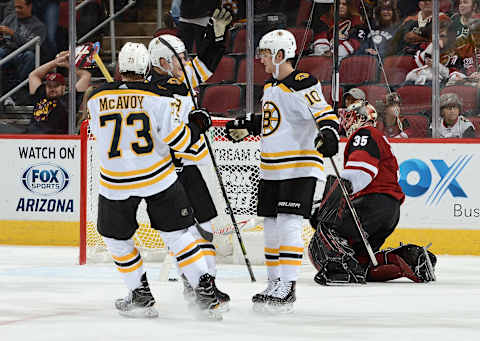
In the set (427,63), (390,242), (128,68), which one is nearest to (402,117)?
(427,63)

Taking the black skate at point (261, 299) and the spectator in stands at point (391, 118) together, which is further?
Result: the spectator in stands at point (391, 118)

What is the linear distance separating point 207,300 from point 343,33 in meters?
4.29

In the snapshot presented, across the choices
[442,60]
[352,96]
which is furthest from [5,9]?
[442,60]

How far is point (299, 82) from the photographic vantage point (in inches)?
163

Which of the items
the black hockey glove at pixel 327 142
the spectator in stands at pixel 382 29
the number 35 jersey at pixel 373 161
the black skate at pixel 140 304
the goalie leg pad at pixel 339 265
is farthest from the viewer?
the spectator in stands at pixel 382 29

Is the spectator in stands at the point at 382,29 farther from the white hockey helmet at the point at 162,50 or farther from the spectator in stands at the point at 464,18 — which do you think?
the white hockey helmet at the point at 162,50

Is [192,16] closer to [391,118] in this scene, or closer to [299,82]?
[391,118]

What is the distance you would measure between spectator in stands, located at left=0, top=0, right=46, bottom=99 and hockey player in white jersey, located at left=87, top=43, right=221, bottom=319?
4.29 meters

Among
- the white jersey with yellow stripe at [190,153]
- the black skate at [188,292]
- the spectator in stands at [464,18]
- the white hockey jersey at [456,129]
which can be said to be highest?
the spectator in stands at [464,18]

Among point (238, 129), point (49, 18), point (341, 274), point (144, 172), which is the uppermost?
point (49, 18)

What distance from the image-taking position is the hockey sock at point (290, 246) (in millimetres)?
4066

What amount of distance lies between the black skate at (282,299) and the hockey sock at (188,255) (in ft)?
1.25

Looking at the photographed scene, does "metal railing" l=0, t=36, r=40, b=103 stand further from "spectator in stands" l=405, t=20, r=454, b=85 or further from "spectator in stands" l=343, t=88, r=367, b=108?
"spectator in stands" l=405, t=20, r=454, b=85

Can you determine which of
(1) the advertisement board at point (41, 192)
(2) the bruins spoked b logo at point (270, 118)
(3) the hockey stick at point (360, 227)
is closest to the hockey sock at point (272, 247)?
(2) the bruins spoked b logo at point (270, 118)
